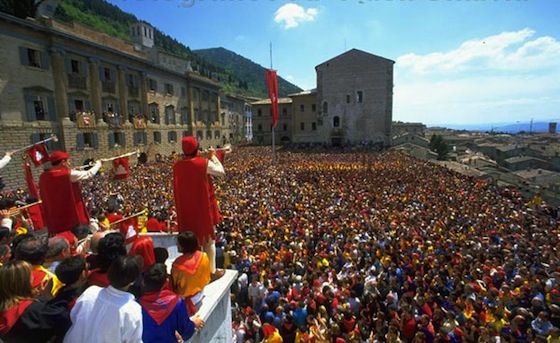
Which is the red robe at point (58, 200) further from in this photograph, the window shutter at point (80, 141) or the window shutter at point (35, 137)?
the window shutter at point (80, 141)

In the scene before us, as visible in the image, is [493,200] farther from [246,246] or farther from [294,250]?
[246,246]

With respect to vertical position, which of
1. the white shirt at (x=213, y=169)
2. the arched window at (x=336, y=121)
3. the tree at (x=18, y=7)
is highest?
the tree at (x=18, y=7)

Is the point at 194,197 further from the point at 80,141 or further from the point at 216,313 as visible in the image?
the point at 80,141

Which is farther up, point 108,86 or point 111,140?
point 108,86

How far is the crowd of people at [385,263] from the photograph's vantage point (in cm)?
521

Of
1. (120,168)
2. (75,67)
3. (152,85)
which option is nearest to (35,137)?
(75,67)

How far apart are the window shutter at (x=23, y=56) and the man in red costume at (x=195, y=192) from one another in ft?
77.6

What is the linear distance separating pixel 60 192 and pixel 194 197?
1.93 meters

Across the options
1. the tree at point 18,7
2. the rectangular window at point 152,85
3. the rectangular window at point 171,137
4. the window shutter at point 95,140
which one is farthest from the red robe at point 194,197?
the rectangular window at point 171,137

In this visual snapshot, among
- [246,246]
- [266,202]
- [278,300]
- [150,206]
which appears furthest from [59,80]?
[278,300]

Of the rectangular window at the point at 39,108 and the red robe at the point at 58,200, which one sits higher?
the rectangular window at the point at 39,108

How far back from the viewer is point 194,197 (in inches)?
143

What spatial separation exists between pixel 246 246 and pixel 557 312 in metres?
6.61

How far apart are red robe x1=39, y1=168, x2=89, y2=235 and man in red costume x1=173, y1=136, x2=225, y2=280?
162 centimetres
